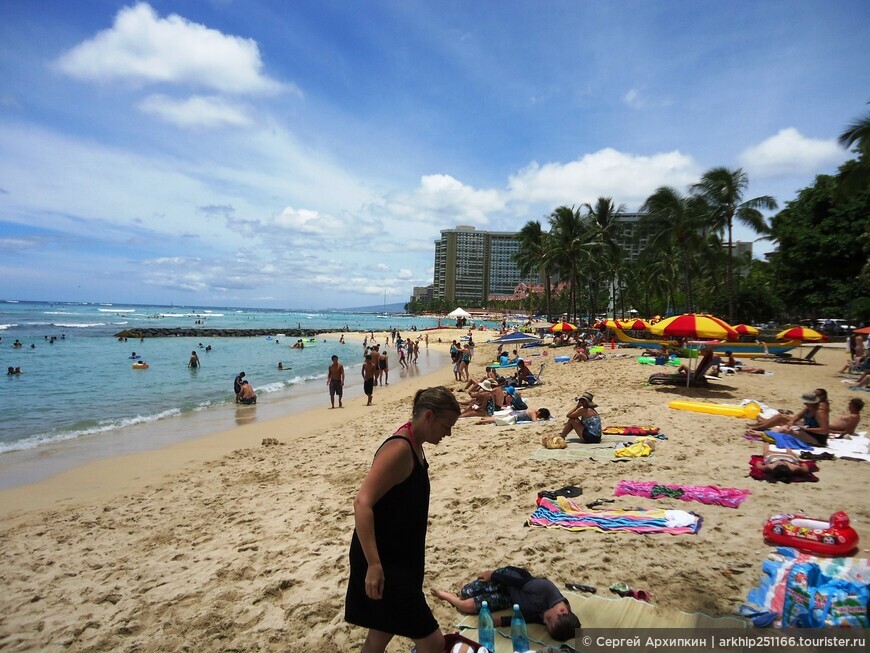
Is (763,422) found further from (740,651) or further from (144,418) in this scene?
(144,418)

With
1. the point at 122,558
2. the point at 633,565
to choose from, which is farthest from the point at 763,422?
the point at 122,558

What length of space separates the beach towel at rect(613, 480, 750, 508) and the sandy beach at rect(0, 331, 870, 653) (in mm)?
102

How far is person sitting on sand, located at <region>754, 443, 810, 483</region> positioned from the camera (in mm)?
5297

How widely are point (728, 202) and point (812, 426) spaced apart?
25.9 metres

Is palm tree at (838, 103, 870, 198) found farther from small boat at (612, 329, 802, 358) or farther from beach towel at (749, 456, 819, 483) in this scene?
beach towel at (749, 456, 819, 483)

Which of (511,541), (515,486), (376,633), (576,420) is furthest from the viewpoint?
(576,420)

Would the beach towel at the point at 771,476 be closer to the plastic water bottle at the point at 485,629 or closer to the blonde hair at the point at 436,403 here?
the plastic water bottle at the point at 485,629

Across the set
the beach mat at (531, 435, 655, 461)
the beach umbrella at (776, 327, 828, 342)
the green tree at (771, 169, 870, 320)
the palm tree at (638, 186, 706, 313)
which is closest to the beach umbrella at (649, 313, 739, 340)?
the beach mat at (531, 435, 655, 461)

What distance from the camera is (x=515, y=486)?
565 centimetres

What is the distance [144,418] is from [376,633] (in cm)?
1248

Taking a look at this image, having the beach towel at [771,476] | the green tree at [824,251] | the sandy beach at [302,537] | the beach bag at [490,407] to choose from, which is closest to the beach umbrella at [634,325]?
the green tree at [824,251]

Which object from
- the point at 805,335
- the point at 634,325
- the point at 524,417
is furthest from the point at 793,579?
the point at 634,325

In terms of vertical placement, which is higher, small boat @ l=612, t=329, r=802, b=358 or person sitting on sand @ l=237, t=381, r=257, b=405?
small boat @ l=612, t=329, r=802, b=358

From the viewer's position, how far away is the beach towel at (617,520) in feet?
13.8
